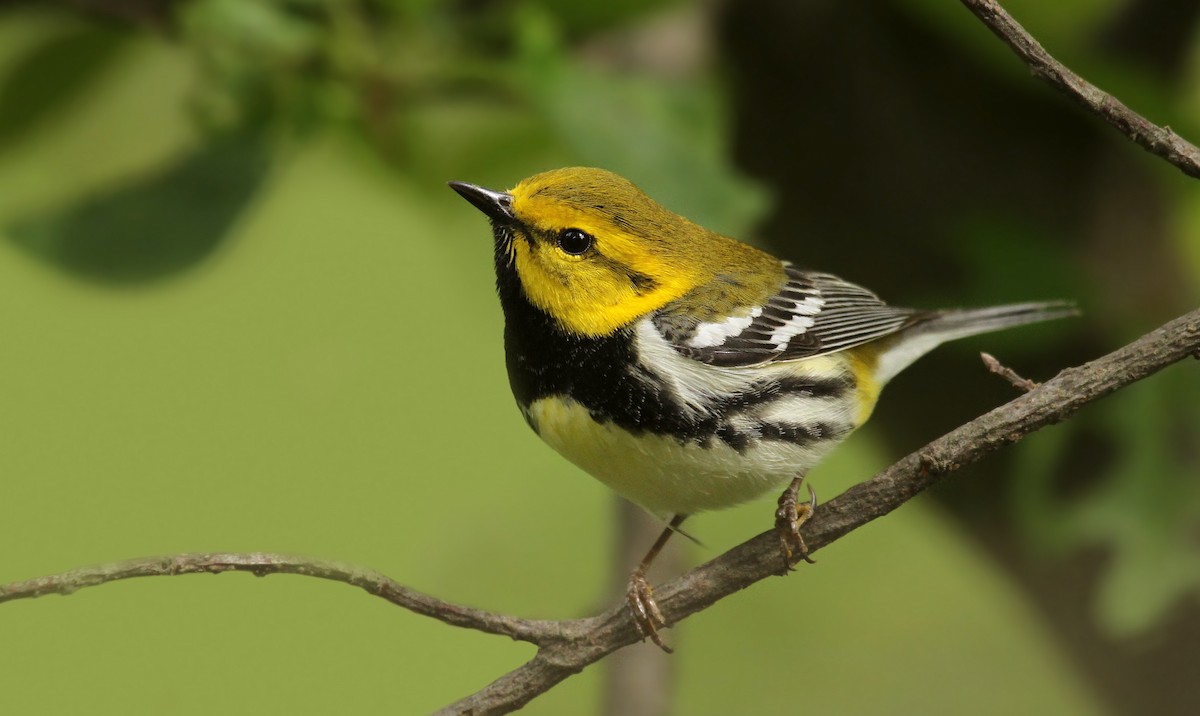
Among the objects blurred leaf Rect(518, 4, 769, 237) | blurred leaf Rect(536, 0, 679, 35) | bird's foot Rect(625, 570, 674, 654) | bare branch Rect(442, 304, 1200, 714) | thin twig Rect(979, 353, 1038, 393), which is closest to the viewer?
bare branch Rect(442, 304, 1200, 714)

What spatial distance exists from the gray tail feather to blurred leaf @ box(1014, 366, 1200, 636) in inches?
15.4

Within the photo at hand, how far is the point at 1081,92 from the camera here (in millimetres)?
1236

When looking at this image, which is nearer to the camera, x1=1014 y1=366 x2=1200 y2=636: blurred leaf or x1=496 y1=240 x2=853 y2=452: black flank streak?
x1=496 y1=240 x2=853 y2=452: black flank streak

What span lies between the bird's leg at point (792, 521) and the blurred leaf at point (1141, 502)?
3.12 feet

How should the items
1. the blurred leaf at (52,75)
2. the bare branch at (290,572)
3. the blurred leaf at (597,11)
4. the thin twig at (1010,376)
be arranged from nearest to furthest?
the bare branch at (290,572) < the thin twig at (1010,376) < the blurred leaf at (597,11) < the blurred leaf at (52,75)

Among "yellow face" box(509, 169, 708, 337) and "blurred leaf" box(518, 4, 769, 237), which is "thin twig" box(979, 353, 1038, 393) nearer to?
"yellow face" box(509, 169, 708, 337)

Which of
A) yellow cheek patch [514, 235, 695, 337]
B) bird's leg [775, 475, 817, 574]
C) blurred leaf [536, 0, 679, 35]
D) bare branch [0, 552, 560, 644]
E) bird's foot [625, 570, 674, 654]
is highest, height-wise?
blurred leaf [536, 0, 679, 35]

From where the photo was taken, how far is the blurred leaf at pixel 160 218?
2350 mm

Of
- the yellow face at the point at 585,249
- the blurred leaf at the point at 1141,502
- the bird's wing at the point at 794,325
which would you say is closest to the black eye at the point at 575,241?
the yellow face at the point at 585,249

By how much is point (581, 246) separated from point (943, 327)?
81 centimetres

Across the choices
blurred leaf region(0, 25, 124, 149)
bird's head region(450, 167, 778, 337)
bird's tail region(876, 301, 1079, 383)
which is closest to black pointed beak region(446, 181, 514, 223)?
bird's head region(450, 167, 778, 337)

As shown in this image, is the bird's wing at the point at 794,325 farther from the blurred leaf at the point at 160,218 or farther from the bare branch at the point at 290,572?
the blurred leaf at the point at 160,218

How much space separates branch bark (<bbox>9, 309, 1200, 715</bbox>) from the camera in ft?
4.17

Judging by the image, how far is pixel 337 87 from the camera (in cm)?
248
